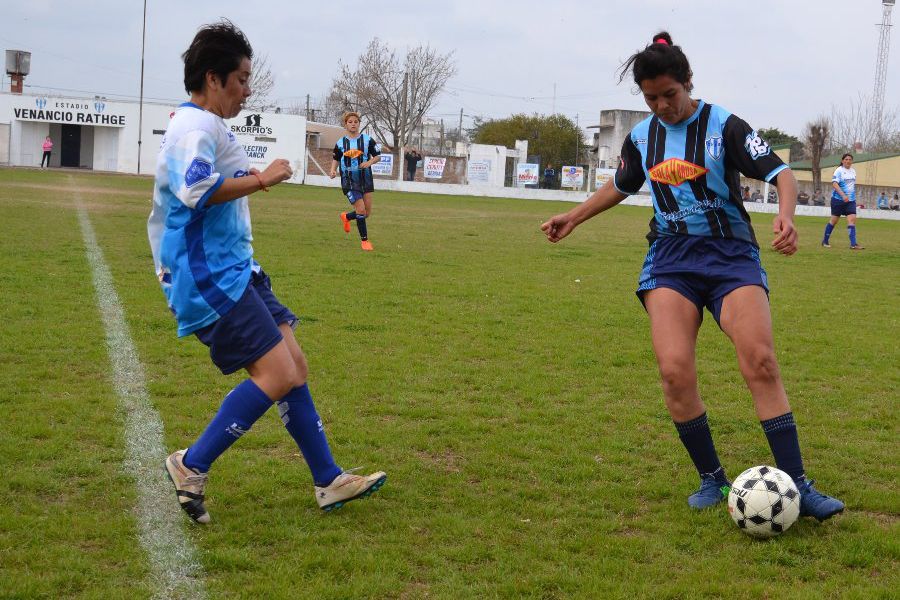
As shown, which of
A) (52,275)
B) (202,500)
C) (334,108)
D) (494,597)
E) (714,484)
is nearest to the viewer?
(494,597)

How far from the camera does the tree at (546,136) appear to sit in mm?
68700

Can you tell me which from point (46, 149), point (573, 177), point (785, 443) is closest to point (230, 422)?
point (785, 443)

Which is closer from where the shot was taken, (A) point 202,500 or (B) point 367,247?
(A) point 202,500

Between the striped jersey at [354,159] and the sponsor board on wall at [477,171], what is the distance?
31.1m

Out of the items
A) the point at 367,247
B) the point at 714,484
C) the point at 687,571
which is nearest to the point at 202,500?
the point at 687,571

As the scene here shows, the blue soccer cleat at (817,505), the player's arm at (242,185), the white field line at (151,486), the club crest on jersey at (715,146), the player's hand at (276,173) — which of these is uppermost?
the club crest on jersey at (715,146)

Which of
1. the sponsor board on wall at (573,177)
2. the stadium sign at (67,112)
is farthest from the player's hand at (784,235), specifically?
the stadium sign at (67,112)

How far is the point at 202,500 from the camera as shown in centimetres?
381

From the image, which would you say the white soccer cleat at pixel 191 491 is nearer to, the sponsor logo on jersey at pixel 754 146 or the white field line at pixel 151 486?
the white field line at pixel 151 486

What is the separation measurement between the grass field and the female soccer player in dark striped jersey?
352 mm

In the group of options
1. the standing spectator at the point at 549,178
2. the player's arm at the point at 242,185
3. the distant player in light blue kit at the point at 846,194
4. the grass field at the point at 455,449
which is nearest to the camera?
the grass field at the point at 455,449

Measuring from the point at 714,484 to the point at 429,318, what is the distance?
4.71 meters

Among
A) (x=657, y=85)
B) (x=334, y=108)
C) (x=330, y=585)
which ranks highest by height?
(x=334, y=108)

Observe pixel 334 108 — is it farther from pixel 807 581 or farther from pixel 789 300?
pixel 807 581
